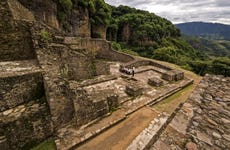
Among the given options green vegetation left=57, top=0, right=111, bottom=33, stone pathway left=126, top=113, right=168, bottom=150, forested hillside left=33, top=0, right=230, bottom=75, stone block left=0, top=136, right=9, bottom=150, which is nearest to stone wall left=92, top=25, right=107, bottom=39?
forested hillside left=33, top=0, right=230, bottom=75

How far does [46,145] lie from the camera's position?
14.9 ft

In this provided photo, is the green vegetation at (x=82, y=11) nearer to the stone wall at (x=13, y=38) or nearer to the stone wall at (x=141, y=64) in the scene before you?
the stone wall at (x=141, y=64)

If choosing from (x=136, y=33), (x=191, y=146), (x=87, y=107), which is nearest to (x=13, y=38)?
(x=87, y=107)

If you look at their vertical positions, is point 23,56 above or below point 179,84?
above

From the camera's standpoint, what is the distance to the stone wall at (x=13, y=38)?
5715mm

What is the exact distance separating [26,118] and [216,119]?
5.18 metres

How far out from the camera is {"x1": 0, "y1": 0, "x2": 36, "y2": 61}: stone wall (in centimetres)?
571

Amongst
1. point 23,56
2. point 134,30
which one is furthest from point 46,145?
point 134,30

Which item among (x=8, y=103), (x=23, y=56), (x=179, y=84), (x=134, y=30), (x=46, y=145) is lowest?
(x=46, y=145)

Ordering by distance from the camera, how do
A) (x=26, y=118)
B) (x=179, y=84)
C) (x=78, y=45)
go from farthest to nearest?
1. (x=78, y=45)
2. (x=179, y=84)
3. (x=26, y=118)

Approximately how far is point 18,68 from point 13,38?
6.29 feet

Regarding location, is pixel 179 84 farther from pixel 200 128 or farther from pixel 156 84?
pixel 200 128

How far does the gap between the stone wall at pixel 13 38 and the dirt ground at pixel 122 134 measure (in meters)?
5.34

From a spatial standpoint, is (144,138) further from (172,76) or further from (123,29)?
(123,29)
